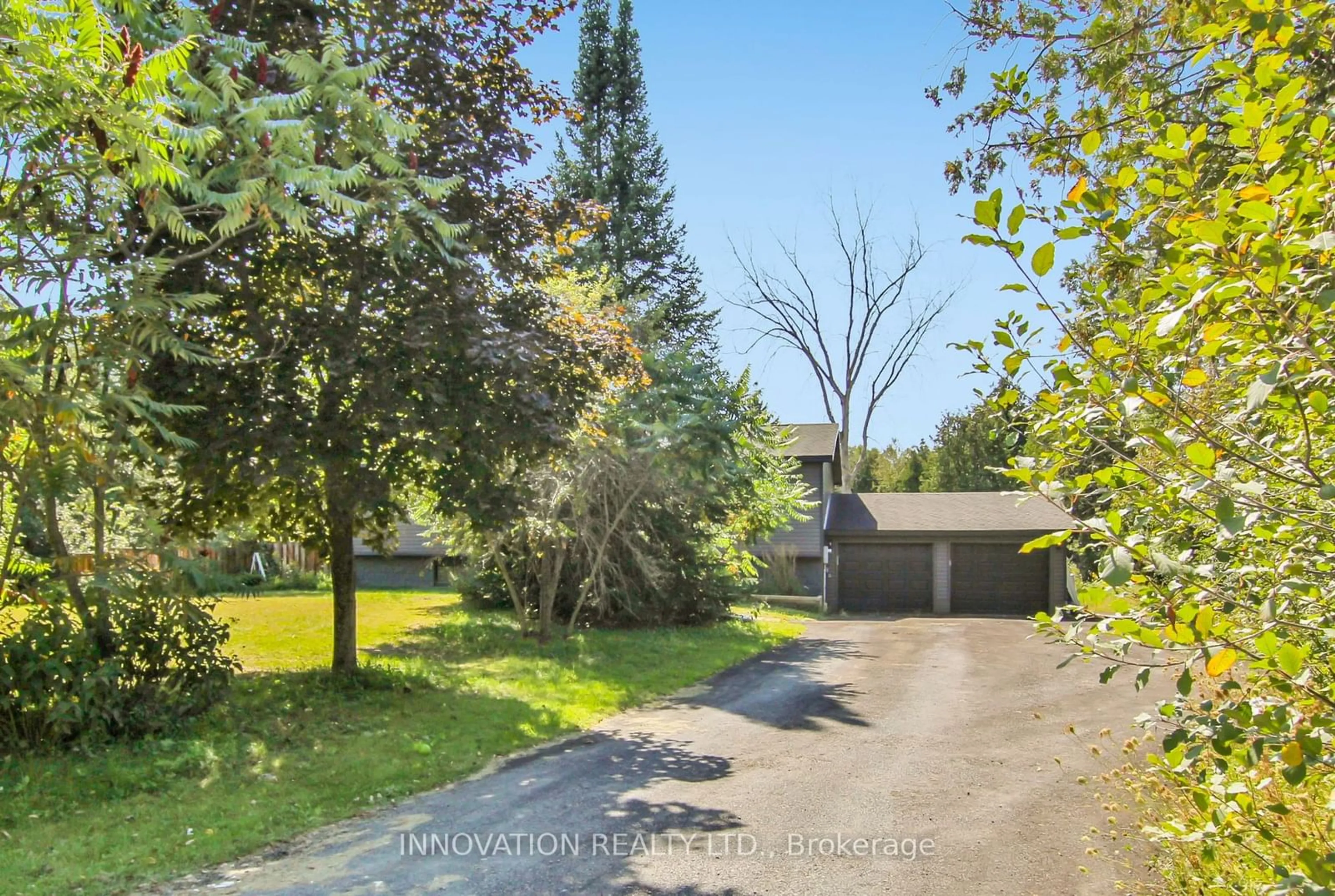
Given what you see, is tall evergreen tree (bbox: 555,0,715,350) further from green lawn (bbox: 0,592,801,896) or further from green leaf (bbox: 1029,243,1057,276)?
green leaf (bbox: 1029,243,1057,276)

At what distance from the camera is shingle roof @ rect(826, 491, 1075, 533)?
2984 cm

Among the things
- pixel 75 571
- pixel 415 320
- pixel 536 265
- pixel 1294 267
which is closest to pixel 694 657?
pixel 536 265

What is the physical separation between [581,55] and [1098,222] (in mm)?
38847

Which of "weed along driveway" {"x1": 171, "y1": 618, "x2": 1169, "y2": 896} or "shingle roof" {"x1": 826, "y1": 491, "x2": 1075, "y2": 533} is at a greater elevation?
"shingle roof" {"x1": 826, "y1": 491, "x2": 1075, "y2": 533}

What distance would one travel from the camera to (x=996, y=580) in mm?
29812

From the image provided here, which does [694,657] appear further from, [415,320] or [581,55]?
[581,55]

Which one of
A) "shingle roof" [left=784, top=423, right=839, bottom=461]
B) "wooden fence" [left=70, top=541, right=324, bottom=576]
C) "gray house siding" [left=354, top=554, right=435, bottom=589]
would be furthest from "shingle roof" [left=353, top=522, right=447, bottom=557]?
"shingle roof" [left=784, top=423, right=839, bottom=461]

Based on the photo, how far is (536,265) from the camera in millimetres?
10844

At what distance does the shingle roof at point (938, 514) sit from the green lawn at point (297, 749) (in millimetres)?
15387

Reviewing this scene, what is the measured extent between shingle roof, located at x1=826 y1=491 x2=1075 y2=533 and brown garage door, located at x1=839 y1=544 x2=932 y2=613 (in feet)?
2.51

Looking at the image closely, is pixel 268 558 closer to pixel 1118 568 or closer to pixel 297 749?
pixel 297 749

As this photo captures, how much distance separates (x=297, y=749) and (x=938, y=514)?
26.4 meters

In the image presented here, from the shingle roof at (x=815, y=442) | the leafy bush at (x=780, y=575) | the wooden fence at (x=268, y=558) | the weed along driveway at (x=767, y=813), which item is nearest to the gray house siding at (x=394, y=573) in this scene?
the wooden fence at (x=268, y=558)

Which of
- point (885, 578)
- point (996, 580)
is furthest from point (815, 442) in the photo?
point (996, 580)
